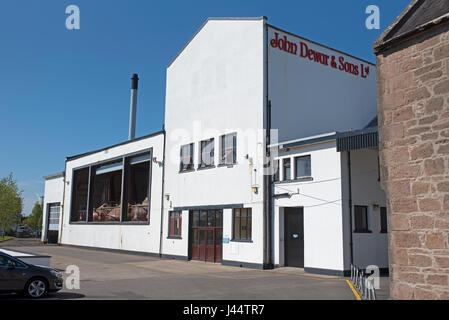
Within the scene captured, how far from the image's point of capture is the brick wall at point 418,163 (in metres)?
7.73

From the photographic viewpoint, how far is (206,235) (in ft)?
83.9

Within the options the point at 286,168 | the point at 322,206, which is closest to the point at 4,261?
the point at 322,206

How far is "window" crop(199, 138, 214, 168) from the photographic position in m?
25.7

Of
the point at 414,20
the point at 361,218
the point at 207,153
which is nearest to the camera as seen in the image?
the point at 414,20

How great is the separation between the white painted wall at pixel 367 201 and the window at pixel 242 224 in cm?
568

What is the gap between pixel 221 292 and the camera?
1369 centimetres

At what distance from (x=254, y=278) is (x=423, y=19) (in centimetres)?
1210

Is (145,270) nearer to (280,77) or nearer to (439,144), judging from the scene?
(280,77)

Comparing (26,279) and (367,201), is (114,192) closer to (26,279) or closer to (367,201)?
(367,201)

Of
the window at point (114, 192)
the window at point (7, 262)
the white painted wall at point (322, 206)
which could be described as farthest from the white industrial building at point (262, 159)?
the window at point (7, 262)

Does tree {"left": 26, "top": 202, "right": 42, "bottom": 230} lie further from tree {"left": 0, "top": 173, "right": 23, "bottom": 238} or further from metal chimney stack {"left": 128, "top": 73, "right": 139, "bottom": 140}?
metal chimney stack {"left": 128, "top": 73, "right": 139, "bottom": 140}

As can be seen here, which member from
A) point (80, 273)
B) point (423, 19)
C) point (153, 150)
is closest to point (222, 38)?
point (153, 150)

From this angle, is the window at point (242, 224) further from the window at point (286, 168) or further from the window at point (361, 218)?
the window at point (361, 218)

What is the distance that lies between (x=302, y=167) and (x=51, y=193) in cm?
3769
